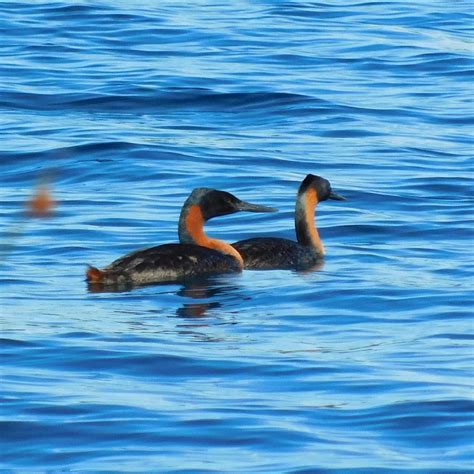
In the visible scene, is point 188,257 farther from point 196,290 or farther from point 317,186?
point 317,186

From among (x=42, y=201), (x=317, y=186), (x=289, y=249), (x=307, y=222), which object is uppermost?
(x=317, y=186)

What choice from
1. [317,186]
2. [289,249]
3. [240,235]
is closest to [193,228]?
[289,249]

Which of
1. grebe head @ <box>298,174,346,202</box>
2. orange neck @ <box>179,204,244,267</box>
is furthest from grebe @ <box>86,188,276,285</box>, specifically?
grebe head @ <box>298,174,346,202</box>

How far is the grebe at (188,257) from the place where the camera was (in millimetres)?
12438

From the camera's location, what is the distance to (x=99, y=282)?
12.3m

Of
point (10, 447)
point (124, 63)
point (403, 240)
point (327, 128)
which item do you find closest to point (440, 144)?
point (327, 128)

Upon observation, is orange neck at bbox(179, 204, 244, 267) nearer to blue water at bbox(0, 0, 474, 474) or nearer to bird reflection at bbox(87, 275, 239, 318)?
blue water at bbox(0, 0, 474, 474)

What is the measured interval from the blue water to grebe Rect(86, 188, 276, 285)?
0.63 feet

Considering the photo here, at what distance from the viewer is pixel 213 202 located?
14.2 metres

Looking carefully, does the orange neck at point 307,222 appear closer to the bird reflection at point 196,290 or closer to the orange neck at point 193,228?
the orange neck at point 193,228

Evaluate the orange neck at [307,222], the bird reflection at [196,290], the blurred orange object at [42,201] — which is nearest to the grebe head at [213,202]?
the orange neck at [307,222]

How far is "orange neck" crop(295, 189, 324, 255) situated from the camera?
14.4 m

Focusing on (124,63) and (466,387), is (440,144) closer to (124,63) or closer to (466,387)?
(124,63)

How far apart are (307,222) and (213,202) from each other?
3.09 ft
